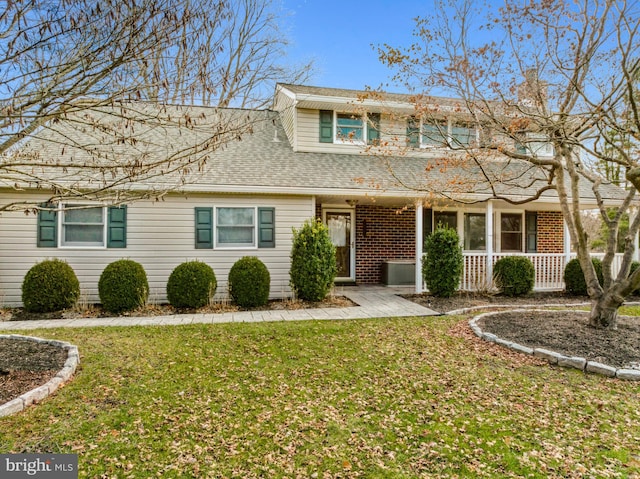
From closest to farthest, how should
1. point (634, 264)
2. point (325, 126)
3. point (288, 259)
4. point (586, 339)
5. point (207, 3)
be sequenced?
point (207, 3), point (586, 339), point (288, 259), point (634, 264), point (325, 126)

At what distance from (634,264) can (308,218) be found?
8797mm

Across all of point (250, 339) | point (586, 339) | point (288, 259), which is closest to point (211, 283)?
point (288, 259)

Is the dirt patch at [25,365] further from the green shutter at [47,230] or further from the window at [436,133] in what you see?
the window at [436,133]

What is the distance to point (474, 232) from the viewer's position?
501 inches

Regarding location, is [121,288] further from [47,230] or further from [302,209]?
[302,209]

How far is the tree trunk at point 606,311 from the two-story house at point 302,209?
7.00 ft

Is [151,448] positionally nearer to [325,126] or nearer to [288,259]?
[288,259]

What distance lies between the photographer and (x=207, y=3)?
3785 mm

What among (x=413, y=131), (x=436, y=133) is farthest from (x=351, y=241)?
(x=436, y=133)

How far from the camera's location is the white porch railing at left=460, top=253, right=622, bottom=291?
10.3 meters

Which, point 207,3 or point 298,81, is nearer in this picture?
point 207,3

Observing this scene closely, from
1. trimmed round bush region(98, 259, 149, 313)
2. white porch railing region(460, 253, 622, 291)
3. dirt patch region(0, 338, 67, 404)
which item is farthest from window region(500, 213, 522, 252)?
dirt patch region(0, 338, 67, 404)

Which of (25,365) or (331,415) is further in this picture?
(25,365)

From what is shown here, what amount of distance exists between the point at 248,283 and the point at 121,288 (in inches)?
97.0
